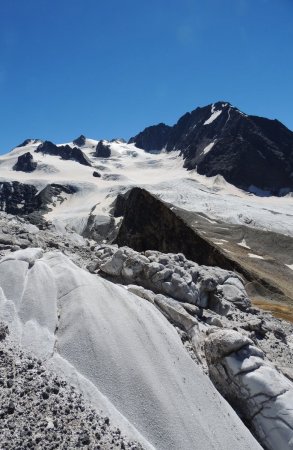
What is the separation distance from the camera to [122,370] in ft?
43.1

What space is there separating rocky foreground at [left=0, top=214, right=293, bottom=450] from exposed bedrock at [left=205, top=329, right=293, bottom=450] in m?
0.03

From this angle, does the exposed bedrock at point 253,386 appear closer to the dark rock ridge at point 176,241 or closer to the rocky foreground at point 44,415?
the rocky foreground at point 44,415

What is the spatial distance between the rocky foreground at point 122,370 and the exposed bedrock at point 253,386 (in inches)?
1.2

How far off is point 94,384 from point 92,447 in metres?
2.15

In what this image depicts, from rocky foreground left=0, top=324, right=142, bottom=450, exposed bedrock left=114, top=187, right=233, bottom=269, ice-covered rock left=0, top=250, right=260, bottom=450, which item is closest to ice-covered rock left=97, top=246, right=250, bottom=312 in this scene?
ice-covered rock left=0, top=250, right=260, bottom=450

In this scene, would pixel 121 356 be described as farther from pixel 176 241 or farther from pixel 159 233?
pixel 159 233

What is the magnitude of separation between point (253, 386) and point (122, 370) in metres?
4.17

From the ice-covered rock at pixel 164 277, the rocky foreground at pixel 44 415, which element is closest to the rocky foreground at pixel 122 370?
the rocky foreground at pixel 44 415

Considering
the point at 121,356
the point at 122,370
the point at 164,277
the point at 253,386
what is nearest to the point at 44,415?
the point at 122,370

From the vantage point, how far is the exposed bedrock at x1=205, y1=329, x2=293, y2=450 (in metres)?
13.4

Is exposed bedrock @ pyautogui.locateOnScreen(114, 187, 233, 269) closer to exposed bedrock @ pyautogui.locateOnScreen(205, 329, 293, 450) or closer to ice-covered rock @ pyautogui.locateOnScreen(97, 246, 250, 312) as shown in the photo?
ice-covered rock @ pyautogui.locateOnScreen(97, 246, 250, 312)

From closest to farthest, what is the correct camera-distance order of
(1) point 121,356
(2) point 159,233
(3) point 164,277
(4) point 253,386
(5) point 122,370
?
(5) point 122,370 < (1) point 121,356 < (4) point 253,386 < (3) point 164,277 < (2) point 159,233

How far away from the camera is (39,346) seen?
44.2 feet

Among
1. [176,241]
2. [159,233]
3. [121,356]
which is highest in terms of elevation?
[121,356]
